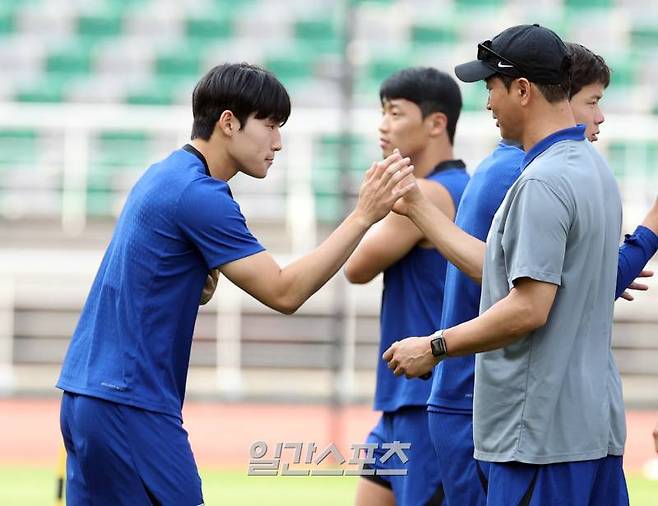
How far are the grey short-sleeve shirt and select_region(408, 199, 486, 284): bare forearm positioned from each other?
37 cm

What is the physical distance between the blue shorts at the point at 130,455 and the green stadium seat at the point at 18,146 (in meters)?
11.4

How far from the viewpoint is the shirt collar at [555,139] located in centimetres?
354

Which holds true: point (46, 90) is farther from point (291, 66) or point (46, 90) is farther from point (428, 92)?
point (428, 92)

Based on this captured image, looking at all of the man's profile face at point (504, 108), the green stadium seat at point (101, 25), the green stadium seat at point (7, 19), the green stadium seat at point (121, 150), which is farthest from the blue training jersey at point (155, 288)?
the green stadium seat at point (7, 19)

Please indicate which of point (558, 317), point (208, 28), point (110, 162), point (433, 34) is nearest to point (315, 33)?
point (208, 28)

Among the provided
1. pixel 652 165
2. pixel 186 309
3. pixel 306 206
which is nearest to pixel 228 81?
pixel 186 309

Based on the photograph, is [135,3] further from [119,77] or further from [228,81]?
[228,81]

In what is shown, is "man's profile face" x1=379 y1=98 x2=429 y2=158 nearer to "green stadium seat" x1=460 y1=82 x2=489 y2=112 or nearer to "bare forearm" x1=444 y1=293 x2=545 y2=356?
"bare forearm" x1=444 y1=293 x2=545 y2=356

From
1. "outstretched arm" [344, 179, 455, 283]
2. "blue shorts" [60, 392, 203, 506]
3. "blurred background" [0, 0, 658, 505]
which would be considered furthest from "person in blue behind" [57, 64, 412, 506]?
"blurred background" [0, 0, 658, 505]

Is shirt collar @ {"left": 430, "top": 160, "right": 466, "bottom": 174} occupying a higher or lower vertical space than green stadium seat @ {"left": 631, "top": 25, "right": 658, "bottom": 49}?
lower

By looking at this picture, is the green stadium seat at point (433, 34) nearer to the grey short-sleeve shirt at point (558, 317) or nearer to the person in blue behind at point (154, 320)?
the person in blue behind at point (154, 320)

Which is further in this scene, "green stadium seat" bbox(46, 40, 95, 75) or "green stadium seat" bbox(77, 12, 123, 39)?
"green stadium seat" bbox(77, 12, 123, 39)

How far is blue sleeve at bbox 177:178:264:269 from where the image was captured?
3645 millimetres

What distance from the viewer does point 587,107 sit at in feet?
13.0
